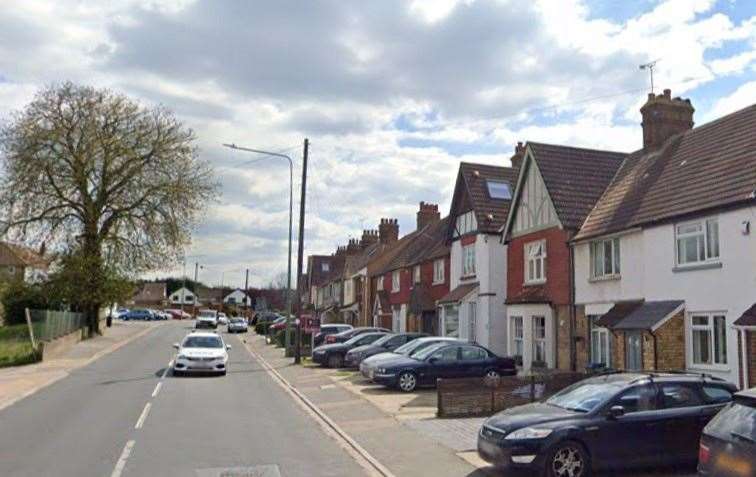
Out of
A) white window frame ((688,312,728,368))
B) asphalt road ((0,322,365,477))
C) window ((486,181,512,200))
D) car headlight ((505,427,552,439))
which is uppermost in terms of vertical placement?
window ((486,181,512,200))

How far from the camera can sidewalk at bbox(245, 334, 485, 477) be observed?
10180 millimetres

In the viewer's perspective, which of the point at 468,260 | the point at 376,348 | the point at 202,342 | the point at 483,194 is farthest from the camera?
the point at 468,260

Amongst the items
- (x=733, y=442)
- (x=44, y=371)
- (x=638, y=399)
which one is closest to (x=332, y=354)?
(x=44, y=371)

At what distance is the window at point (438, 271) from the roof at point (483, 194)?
3.30 meters

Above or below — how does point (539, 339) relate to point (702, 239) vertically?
below

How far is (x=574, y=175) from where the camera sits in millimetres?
25188

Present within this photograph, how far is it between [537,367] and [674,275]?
23.9ft

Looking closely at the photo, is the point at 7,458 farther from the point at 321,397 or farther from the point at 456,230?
the point at 456,230

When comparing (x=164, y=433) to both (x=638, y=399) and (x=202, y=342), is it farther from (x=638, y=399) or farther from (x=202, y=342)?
(x=202, y=342)

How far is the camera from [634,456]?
376 inches

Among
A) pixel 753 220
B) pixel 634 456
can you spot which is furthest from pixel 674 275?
pixel 634 456

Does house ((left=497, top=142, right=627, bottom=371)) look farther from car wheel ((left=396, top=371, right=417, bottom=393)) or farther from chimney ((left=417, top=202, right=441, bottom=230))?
chimney ((left=417, top=202, right=441, bottom=230))

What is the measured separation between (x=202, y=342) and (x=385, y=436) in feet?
45.9

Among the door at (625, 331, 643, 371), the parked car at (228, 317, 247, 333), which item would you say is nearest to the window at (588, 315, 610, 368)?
the door at (625, 331, 643, 371)
